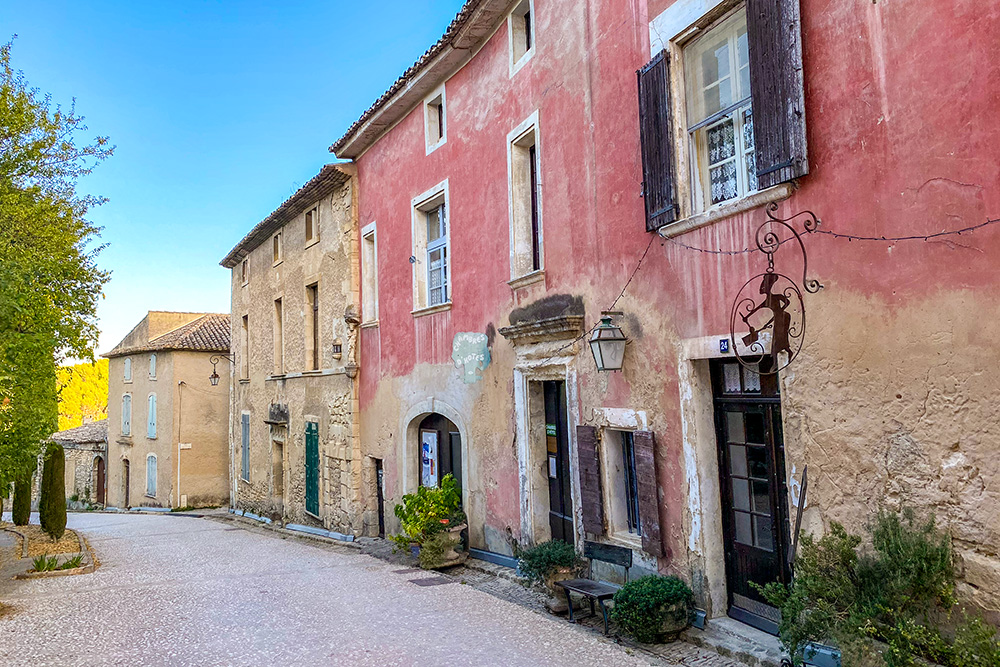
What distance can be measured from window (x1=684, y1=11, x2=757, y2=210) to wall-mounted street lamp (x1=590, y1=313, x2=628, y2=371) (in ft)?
4.56

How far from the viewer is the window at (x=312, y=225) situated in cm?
1474

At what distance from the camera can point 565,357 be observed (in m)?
7.85

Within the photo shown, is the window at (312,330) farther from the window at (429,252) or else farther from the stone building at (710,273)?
the stone building at (710,273)

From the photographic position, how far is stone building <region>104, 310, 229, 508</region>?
80.3 feet

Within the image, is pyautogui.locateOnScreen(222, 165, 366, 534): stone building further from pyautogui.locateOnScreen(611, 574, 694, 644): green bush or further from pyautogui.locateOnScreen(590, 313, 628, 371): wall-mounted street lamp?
pyautogui.locateOnScreen(611, 574, 694, 644): green bush

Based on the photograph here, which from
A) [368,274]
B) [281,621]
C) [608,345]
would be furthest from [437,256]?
[281,621]

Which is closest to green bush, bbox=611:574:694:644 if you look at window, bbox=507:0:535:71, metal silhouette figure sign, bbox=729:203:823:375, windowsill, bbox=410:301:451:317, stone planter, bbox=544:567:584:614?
stone planter, bbox=544:567:584:614

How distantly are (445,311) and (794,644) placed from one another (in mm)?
6873

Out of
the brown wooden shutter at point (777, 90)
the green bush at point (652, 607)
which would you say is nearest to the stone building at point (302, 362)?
the green bush at point (652, 607)

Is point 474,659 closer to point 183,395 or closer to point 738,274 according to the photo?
point 738,274

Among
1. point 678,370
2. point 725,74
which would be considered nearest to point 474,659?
point 678,370

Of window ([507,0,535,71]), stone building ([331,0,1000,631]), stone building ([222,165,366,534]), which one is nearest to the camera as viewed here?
stone building ([331,0,1000,631])

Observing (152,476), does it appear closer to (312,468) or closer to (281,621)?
(312,468)

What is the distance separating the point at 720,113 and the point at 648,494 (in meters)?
3.28
